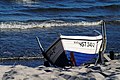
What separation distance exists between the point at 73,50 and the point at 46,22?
31.4 ft

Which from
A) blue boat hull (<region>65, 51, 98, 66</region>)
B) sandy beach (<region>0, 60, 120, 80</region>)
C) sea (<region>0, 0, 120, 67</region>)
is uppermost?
sandy beach (<region>0, 60, 120, 80</region>)

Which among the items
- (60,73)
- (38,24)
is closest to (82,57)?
(60,73)

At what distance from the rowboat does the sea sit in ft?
6.93

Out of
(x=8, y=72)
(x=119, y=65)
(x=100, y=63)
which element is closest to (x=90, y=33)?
(x=100, y=63)

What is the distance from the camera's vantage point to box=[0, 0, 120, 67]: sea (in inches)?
585

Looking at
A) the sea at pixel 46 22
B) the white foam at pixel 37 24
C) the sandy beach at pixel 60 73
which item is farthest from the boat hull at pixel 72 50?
the white foam at pixel 37 24

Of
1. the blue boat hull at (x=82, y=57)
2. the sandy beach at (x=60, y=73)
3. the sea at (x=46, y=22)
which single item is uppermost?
the sandy beach at (x=60, y=73)

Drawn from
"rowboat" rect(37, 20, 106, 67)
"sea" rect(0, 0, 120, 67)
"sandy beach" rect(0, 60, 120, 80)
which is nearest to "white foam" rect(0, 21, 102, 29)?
"sea" rect(0, 0, 120, 67)

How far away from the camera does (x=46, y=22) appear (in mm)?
19953

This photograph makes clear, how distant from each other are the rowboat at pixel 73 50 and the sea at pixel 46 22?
6.93 feet

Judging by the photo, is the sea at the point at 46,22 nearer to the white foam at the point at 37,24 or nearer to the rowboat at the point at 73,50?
the white foam at the point at 37,24

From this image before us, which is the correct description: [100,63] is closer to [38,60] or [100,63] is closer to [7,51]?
[38,60]

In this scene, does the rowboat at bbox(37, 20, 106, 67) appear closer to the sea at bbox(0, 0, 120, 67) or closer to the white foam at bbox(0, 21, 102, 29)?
the sea at bbox(0, 0, 120, 67)

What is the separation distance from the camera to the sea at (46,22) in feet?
48.7
